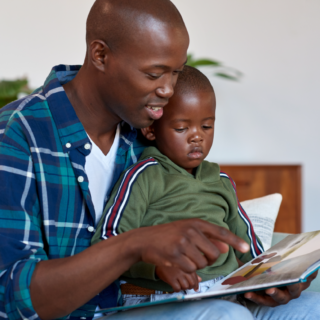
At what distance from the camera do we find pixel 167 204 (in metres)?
1.17

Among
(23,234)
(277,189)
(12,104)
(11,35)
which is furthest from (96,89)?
(11,35)

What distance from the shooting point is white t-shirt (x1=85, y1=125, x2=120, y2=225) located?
116 centimetres

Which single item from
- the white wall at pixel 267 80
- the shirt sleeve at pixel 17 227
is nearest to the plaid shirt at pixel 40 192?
the shirt sleeve at pixel 17 227

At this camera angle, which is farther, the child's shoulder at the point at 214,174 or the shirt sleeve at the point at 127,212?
the child's shoulder at the point at 214,174

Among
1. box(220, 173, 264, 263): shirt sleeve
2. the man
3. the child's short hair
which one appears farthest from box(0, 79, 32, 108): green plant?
box(220, 173, 264, 263): shirt sleeve

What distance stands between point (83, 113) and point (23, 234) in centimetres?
37

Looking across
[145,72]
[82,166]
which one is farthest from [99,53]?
[82,166]

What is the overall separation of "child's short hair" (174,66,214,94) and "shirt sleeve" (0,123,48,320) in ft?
1.58

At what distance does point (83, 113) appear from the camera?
3.82 ft

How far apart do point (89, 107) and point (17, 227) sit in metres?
0.38

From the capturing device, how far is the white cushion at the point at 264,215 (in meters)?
1.70

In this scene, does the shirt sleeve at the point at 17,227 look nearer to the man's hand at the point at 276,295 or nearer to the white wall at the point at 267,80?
the man's hand at the point at 276,295

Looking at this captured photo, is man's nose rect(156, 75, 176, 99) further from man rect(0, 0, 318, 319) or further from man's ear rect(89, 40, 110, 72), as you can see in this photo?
man's ear rect(89, 40, 110, 72)

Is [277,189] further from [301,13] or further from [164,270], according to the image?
[164,270]
